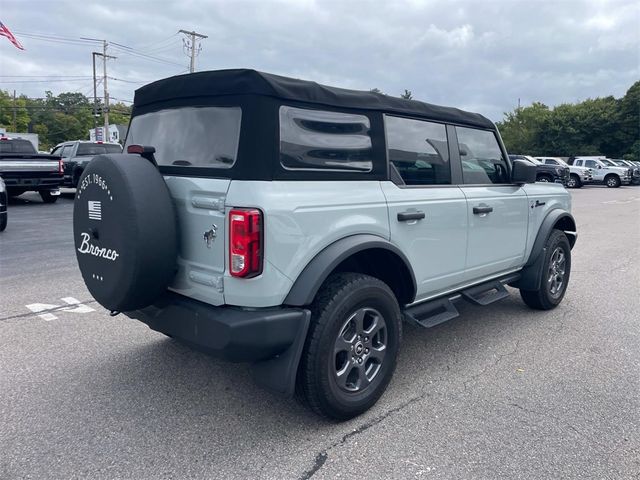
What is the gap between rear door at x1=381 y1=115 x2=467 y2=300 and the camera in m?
3.32

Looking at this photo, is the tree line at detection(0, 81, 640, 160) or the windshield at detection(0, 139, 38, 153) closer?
the windshield at detection(0, 139, 38, 153)

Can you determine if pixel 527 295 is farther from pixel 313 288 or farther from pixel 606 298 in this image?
pixel 313 288

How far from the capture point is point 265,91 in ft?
8.71

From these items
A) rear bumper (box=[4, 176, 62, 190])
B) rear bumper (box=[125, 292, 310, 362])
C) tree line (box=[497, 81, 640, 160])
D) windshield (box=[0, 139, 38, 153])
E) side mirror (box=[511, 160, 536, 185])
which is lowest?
rear bumper (box=[125, 292, 310, 362])

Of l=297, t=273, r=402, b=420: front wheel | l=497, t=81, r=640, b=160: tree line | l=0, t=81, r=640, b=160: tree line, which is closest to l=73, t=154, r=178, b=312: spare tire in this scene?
l=297, t=273, r=402, b=420: front wheel

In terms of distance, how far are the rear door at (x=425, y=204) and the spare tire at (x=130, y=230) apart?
1393mm

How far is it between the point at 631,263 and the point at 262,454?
23.7 feet

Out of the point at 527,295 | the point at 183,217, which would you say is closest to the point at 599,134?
the point at 527,295

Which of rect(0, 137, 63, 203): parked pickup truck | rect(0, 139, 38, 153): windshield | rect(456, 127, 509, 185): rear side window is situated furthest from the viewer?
rect(0, 139, 38, 153): windshield

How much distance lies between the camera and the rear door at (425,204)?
332 cm

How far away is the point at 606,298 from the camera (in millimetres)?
5703

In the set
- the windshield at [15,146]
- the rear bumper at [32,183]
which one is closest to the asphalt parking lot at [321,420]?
the rear bumper at [32,183]

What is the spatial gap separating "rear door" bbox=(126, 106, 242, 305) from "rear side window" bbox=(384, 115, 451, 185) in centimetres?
116

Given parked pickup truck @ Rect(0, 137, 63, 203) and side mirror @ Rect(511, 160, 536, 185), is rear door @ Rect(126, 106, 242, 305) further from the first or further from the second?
parked pickup truck @ Rect(0, 137, 63, 203)
